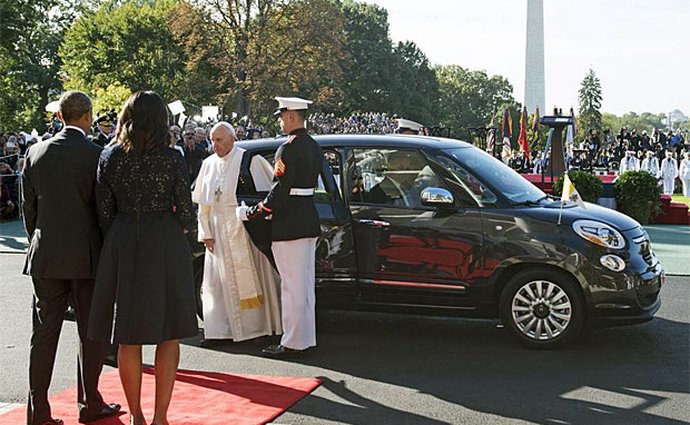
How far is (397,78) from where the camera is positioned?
295 feet

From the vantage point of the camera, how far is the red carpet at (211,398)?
5938 millimetres

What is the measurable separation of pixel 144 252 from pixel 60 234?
68 cm

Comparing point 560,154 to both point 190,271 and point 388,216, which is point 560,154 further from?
point 190,271

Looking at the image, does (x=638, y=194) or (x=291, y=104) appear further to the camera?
Answer: (x=638, y=194)

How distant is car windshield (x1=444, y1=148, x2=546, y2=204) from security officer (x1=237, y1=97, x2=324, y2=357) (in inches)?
53.4

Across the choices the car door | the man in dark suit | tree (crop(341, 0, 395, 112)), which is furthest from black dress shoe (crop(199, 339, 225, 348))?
tree (crop(341, 0, 395, 112))

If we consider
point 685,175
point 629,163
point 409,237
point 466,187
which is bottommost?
→ point 409,237

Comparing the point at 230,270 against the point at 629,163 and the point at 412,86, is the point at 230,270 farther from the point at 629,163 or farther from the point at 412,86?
the point at 412,86

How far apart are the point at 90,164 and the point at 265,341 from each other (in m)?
3.17

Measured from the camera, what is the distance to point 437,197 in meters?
7.88

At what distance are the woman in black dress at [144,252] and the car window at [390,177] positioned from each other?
3.09 metres

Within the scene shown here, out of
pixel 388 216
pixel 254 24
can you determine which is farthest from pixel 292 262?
pixel 254 24

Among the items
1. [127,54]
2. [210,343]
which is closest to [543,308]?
[210,343]

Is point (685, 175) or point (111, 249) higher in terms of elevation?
point (685, 175)
